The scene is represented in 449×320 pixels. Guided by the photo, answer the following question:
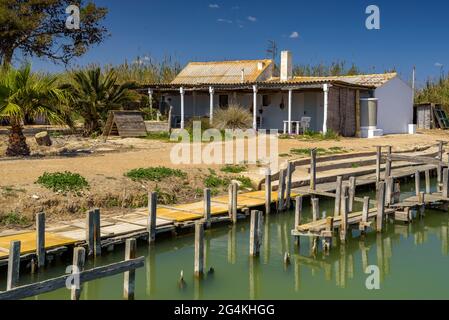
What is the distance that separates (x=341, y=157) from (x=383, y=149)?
14.0 feet

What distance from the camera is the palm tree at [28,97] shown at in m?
16.6

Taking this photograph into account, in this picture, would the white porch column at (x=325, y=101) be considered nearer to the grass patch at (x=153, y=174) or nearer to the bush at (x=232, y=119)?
the bush at (x=232, y=119)

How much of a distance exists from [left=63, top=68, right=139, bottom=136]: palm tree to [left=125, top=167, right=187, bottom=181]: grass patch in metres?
12.0

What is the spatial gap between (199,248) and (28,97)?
943 centimetres

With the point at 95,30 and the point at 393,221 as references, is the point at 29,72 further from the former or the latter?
the point at 95,30

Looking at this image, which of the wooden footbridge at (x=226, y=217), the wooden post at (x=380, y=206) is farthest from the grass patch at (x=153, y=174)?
the wooden post at (x=380, y=206)

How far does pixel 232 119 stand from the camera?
28.0 m

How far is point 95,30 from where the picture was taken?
1292 inches

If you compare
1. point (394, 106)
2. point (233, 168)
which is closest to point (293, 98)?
point (394, 106)

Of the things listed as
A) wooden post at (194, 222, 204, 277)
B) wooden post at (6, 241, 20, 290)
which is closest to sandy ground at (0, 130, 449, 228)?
wooden post at (6, 241, 20, 290)

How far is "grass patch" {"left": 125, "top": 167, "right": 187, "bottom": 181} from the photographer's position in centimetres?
1487

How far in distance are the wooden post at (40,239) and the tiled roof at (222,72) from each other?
81.6ft

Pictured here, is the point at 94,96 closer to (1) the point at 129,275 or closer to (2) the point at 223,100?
(2) the point at 223,100
